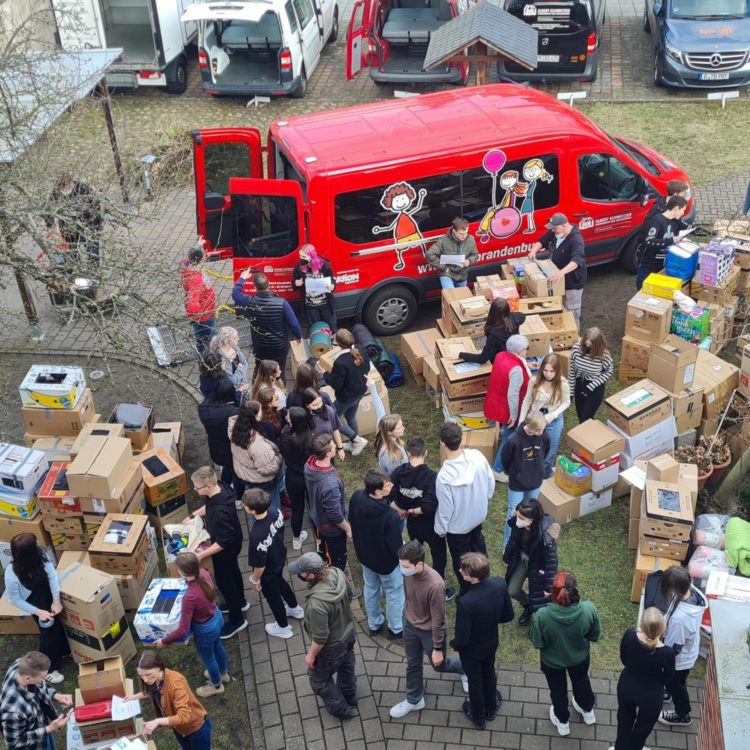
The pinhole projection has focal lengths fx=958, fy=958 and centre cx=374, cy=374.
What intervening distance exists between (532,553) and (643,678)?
4.44 ft

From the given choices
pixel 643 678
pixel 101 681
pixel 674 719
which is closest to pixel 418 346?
pixel 674 719

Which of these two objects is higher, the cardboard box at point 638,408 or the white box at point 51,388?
the white box at point 51,388

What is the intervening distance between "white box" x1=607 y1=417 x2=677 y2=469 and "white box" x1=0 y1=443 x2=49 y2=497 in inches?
208

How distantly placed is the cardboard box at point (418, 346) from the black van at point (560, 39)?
833 centimetres

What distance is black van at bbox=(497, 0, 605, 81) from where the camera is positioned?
1761cm

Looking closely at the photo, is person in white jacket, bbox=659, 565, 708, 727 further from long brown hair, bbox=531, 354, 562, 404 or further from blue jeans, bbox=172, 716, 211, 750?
blue jeans, bbox=172, 716, 211, 750

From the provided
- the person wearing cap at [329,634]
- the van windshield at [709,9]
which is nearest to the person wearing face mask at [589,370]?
the person wearing cap at [329,634]

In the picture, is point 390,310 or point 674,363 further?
point 390,310

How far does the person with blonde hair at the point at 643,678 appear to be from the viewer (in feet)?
20.1

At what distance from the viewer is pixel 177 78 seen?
755 inches

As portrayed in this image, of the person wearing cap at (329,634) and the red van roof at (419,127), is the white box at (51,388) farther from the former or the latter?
the red van roof at (419,127)

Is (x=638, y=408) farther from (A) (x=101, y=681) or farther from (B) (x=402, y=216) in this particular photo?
(A) (x=101, y=681)

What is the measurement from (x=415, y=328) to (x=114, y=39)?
36.2ft

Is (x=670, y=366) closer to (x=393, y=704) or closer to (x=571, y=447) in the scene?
(x=571, y=447)
